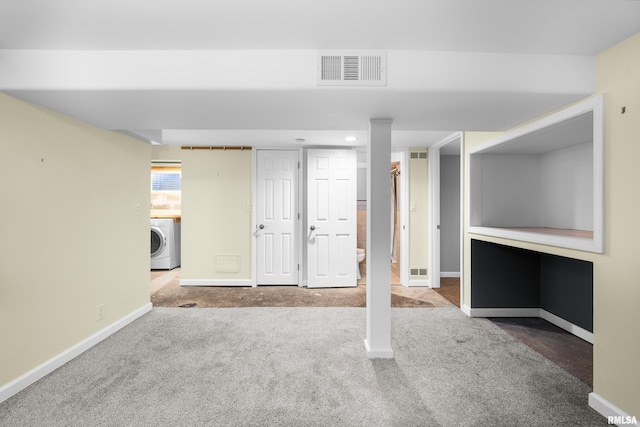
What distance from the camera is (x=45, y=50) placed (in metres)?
1.70

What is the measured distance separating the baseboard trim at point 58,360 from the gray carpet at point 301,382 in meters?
0.05

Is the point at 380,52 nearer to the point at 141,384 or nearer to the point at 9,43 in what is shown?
the point at 9,43

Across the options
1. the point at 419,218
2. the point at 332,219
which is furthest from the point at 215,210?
the point at 419,218

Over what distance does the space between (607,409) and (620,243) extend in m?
0.92

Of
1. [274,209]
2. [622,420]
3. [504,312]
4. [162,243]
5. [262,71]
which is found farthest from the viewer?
[162,243]

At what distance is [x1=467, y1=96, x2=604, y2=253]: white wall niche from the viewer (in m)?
2.26

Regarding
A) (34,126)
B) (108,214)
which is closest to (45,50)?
(34,126)

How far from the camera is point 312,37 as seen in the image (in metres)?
1.61

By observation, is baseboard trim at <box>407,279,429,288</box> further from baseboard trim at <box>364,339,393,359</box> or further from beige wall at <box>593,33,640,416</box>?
beige wall at <box>593,33,640,416</box>

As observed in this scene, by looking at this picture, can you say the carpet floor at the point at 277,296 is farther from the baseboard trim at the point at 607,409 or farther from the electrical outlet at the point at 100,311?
the baseboard trim at the point at 607,409

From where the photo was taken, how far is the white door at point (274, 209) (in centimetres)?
437

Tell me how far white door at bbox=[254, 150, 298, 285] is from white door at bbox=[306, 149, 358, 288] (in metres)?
0.29

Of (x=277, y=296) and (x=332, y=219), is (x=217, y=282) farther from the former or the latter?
(x=332, y=219)

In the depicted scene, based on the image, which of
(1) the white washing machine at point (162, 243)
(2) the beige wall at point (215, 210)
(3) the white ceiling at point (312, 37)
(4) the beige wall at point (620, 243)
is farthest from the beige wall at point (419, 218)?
(1) the white washing machine at point (162, 243)
